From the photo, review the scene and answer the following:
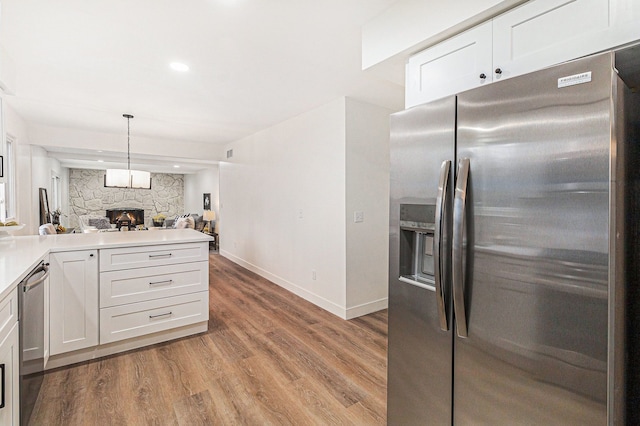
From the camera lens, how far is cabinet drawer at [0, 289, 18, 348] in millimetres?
1296

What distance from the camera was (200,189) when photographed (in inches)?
418

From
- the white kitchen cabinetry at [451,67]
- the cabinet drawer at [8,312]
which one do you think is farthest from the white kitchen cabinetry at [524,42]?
the cabinet drawer at [8,312]

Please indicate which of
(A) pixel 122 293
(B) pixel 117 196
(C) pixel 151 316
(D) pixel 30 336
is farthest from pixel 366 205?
(B) pixel 117 196

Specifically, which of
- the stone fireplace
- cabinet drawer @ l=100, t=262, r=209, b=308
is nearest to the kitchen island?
cabinet drawer @ l=100, t=262, r=209, b=308

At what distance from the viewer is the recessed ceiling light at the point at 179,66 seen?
2.64 metres

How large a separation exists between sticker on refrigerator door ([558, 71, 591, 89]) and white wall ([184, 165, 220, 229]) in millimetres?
8332

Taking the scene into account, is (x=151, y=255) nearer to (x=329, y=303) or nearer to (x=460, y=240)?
(x=329, y=303)

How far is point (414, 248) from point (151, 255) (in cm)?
231

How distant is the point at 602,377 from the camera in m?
0.92

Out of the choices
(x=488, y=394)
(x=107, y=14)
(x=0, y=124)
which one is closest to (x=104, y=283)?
(x=0, y=124)

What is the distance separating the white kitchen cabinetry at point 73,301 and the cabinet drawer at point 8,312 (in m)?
0.95

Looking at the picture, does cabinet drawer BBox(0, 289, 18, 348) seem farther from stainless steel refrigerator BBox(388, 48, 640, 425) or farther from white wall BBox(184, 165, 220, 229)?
white wall BBox(184, 165, 220, 229)

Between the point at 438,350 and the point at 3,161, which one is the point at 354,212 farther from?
the point at 3,161

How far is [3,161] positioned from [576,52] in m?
3.40
